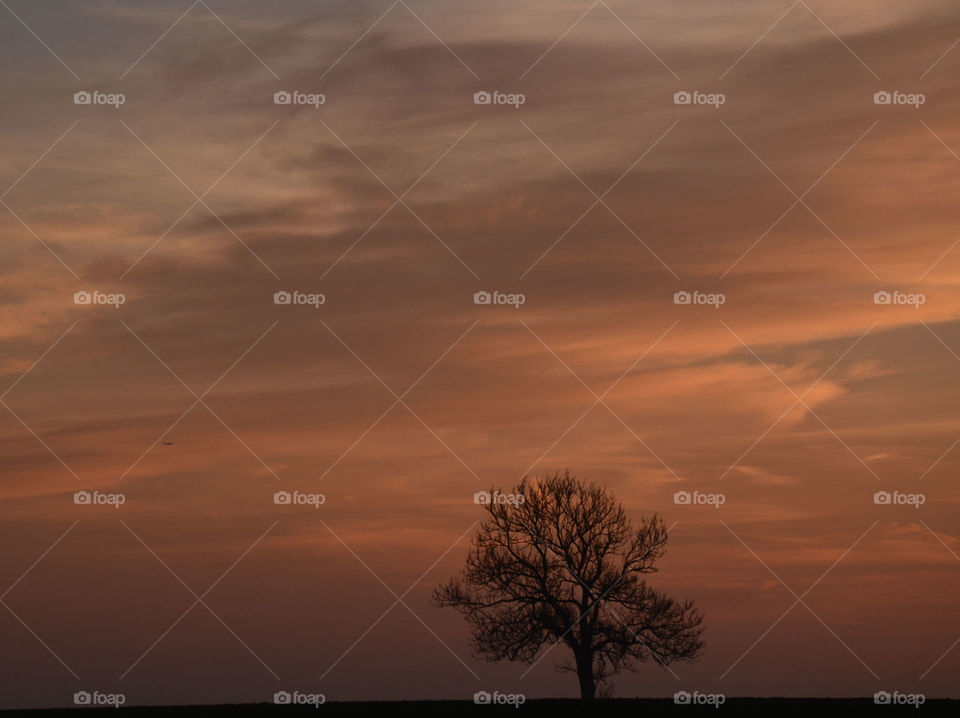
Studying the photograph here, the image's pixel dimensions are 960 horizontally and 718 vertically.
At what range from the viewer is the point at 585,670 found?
46.6 metres

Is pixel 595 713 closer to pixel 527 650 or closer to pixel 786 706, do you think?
pixel 786 706

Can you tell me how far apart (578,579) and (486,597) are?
3657 millimetres

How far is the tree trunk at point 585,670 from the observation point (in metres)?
46.4

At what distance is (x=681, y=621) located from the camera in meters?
48.1

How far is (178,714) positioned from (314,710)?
11.9 ft

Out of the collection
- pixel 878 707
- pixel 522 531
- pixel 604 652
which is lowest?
pixel 878 707

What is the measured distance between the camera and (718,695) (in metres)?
38.5

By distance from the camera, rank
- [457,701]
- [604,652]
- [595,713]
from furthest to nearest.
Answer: [604,652]
[457,701]
[595,713]

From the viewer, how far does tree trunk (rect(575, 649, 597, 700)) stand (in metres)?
46.4

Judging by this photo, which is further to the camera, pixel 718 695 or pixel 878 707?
pixel 718 695

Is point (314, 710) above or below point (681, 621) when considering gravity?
below

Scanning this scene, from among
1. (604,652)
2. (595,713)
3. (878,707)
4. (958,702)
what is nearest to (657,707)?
(595,713)

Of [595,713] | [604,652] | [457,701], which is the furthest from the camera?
[604,652]

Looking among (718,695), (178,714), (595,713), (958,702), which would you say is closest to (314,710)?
(178,714)
